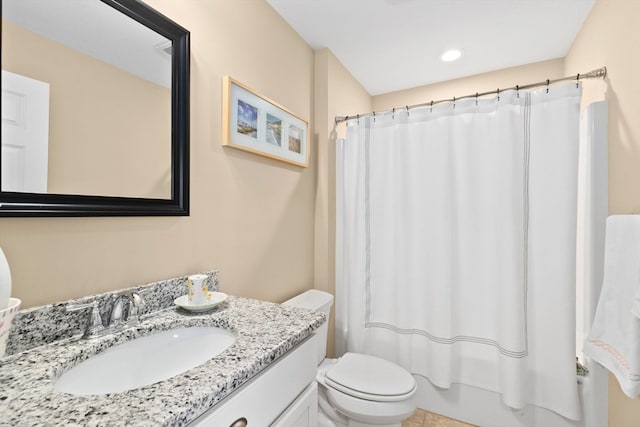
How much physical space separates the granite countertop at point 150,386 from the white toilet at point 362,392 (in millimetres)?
695

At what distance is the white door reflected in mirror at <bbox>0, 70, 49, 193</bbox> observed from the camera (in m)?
0.70

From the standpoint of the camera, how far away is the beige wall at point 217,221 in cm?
79

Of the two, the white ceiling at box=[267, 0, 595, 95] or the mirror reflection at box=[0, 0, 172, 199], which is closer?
the mirror reflection at box=[0, 0, 172, 199]

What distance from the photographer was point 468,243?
5.61 feet

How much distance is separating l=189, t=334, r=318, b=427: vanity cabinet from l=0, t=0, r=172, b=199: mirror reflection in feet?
2.36

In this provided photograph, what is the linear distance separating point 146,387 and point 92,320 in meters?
0.37

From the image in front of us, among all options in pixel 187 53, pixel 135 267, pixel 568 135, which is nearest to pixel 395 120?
pixel 568 135

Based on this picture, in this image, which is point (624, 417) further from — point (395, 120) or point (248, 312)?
point (395, 120)

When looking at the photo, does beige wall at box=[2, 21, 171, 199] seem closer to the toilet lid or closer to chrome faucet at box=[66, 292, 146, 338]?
chrome faucet at box=[66, 292, 146, 338]

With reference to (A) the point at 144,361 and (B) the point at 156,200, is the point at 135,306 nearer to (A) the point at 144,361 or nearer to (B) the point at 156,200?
(A) the point at 144,361

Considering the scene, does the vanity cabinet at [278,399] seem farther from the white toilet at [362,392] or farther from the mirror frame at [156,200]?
the mirror frame at [156,200]

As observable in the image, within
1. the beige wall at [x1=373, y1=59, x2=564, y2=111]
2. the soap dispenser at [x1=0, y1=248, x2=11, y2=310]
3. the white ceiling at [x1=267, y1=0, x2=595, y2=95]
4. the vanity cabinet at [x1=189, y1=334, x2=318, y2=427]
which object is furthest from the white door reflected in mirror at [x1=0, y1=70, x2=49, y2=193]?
the beige wall at [x1=373, y1=59, x2=564, y2=111]

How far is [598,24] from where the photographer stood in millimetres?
1552

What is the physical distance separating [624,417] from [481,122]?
1557 millimetres
